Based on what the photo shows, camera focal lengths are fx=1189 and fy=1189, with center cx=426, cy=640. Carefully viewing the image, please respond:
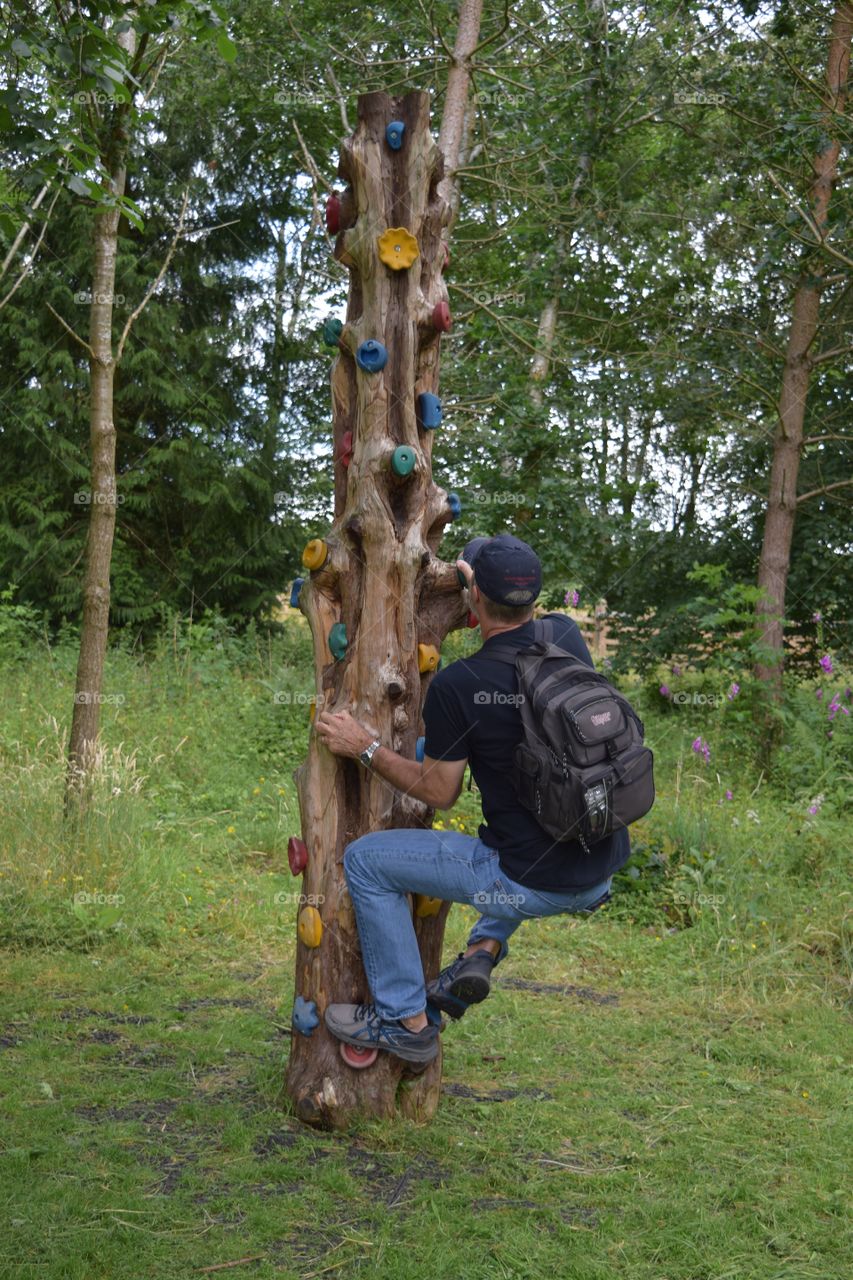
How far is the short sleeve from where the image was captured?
3.79 meters

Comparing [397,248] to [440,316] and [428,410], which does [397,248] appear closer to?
[440,316]

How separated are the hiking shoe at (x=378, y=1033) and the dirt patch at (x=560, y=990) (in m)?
2.02

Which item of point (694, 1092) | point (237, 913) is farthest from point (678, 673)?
point (694, 1092)

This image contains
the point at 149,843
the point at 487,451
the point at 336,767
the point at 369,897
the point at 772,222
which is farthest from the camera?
the point at 487,451

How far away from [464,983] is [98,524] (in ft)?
14.6

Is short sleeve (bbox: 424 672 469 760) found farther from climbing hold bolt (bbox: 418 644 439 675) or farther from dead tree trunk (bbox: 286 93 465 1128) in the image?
climbing hold bolt (bbox: 418 644 439 675)

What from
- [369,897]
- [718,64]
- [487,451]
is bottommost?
[369,897]

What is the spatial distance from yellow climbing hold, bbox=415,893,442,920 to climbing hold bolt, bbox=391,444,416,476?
1.59 m

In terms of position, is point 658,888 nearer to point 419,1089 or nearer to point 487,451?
point 419,1089

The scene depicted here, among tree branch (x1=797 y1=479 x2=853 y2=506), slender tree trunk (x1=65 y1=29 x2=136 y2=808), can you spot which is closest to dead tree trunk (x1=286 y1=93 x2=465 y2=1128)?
slender tree trunk (x1=65 y1=29 x2=136 y2=808)

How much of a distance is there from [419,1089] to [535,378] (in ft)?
26.8

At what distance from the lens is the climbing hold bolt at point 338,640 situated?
4.43 metres

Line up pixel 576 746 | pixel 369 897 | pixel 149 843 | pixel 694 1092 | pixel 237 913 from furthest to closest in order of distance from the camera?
pixel 149 843, pixel 237 913, pixel 694 1092, pixel 369 897, pixel 576 746

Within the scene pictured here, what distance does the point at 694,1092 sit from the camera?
4.97 m
